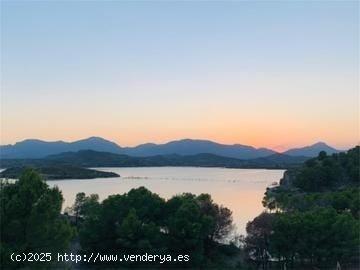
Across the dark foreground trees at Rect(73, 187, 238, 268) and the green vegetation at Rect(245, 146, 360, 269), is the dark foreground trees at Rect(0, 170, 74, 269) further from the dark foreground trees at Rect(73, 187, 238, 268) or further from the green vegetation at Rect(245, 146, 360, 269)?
the green vegetation at Rect(245, 146, 360, 269)

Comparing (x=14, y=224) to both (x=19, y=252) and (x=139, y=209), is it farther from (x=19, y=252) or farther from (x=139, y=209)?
(x=139, y=209)

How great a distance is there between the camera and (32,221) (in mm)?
10555

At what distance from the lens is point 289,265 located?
16938 mm

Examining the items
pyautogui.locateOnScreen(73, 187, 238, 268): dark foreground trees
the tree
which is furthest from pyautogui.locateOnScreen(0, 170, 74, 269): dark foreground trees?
the tree

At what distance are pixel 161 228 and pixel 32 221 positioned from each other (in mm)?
7907

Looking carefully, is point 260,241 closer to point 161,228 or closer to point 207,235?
point 207,235

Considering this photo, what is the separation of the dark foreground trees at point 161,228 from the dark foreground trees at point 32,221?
558 cm

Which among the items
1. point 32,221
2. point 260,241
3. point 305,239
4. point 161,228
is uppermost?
point 32,221

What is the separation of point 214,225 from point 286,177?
4576 centimetres

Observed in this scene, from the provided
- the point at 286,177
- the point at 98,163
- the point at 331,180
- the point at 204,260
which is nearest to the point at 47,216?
the point at 204,260

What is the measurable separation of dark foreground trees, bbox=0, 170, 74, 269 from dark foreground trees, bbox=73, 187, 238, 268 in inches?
220

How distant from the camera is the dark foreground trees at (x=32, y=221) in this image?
34.4 ft

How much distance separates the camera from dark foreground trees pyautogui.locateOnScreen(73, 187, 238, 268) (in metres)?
16.4

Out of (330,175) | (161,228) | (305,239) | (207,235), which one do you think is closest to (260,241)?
(305,239)
